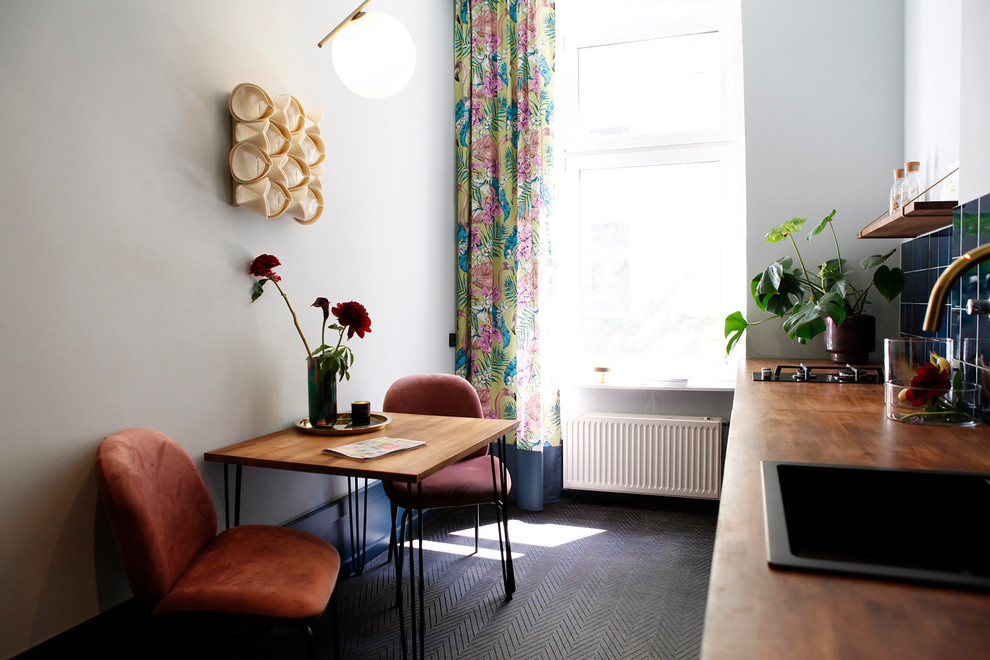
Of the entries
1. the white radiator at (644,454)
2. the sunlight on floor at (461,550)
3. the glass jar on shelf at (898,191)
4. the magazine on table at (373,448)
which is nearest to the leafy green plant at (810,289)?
the glass jar on shelf at (898,191)

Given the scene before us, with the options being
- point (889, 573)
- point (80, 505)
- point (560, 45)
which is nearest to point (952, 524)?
point (889, 573)

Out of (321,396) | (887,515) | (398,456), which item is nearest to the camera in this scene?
(887,515)

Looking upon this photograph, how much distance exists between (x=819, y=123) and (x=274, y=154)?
2574 mm

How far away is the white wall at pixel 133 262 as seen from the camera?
1.42 meters

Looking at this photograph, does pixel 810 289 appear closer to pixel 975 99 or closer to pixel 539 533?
pixel 975 99

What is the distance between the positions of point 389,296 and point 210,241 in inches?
43.2

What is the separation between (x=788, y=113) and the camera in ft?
10.1

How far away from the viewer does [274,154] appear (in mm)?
2072

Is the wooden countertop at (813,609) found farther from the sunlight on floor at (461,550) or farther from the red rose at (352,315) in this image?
the sunlight on floor at (461,550)

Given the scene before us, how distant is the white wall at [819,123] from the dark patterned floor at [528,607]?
119cm

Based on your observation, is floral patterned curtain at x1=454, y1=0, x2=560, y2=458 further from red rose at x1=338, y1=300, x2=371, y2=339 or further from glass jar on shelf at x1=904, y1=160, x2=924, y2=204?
glass jar on shelf at x1=904, y1=160, x2=924, y2=204

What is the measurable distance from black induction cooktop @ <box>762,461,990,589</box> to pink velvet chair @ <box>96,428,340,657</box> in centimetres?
107

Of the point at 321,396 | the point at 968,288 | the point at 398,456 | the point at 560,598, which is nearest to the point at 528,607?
the point at 560,598

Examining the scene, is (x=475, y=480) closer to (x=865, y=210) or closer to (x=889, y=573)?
(x=889, y=573)
